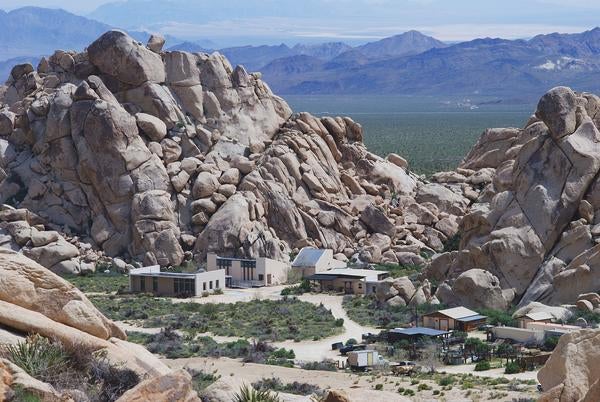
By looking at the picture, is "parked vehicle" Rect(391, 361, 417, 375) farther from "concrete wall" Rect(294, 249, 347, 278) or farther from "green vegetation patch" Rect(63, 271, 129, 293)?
"green vegetation patch" Rect(63, 271, 129, 293)

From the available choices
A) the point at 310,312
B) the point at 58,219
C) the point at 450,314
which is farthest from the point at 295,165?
the point at 450,314

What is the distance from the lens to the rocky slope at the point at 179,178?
75.9m

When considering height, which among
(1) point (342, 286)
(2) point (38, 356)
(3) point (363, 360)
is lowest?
(1) point (342, 286)

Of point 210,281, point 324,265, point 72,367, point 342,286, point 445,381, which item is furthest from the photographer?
point 324,265

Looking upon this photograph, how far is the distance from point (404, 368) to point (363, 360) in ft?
5.74

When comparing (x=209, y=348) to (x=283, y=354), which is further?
(x=209, y=348)

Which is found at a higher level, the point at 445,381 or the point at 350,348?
the point at 445,381

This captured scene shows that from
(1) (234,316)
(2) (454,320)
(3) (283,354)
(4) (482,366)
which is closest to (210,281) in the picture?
(1) (234,316)

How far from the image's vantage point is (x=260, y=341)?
53.1m

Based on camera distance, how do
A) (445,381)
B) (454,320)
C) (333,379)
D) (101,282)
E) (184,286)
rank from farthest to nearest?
1. (101,282)
2. (184,286)
3. (454,320)
4. (333,379)
5. (445,381)

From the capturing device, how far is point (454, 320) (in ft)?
181

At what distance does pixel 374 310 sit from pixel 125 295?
47.8 feet

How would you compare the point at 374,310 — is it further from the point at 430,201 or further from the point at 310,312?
the point at 430,201

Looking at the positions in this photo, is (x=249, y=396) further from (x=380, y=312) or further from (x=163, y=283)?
(x=163, y=283)
